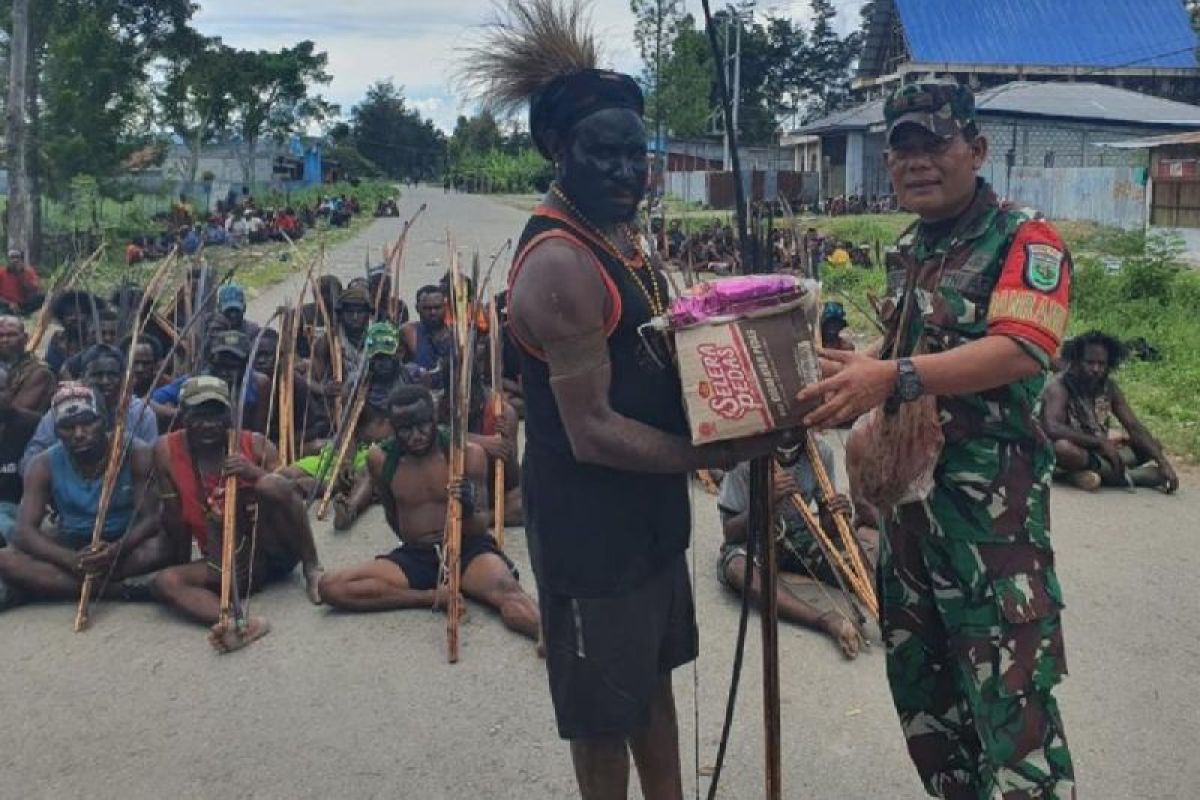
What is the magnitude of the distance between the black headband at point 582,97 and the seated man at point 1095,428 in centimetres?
510

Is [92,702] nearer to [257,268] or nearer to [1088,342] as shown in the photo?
[1088,342]

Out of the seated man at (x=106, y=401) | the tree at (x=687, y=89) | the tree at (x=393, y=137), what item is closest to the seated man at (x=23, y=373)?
the seated man at (x=106, y=401)

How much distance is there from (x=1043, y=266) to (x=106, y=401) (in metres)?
5.22

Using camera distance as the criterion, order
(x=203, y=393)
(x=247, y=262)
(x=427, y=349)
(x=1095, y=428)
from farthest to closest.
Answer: (x=247, y=262)
(x=427, y=349)
(x=1095, y=428)
(x=203, y=393)

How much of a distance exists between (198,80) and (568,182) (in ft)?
115

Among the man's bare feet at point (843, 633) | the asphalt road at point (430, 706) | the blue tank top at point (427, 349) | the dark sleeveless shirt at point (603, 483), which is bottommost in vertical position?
the asphalt road at point (430, 706)

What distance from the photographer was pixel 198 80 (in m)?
34.3

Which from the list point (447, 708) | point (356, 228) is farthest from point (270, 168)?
point (447, 708)

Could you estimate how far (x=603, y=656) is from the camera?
243cm

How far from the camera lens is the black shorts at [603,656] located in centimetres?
243

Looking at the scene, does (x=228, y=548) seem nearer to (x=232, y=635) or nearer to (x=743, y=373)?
(x=232, y=635)

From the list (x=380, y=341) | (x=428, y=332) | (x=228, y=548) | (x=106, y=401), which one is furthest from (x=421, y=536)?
(x=428, y=332)

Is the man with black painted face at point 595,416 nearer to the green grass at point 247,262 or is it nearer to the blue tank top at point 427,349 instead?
the blue tank top at point 427,349

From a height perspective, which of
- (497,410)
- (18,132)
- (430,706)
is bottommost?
(430,706)
